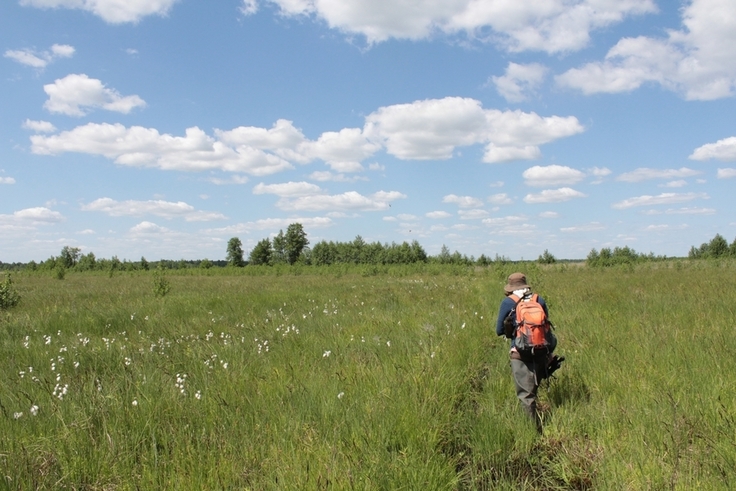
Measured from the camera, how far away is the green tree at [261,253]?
9406 cm

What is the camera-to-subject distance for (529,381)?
166 inches

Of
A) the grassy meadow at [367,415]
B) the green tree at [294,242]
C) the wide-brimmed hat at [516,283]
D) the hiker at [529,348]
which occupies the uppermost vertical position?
the green tree at [294,242]

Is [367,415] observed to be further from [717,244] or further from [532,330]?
[717,244]

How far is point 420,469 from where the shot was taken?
9.21ft

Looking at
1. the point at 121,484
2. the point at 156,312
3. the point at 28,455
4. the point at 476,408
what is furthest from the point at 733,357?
the point at 156,312

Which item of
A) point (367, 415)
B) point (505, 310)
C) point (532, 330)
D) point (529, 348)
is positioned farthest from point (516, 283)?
point (367, 415)

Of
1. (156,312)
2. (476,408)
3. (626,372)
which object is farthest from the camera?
(156,312)

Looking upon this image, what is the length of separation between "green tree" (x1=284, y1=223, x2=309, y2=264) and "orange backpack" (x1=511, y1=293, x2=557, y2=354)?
91.7 m

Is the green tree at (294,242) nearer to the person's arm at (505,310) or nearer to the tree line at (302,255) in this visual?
the tree line at (302,255)

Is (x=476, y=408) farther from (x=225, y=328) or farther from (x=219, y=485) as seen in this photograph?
(x=225, y=328)

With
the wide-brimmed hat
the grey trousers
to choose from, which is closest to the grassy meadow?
the grey trousers

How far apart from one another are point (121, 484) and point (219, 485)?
0.67 meters

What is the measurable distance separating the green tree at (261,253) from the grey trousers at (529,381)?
92.2m

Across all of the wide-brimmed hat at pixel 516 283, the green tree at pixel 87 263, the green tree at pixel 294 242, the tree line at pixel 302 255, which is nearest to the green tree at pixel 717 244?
the tree line at pixel 302 255
